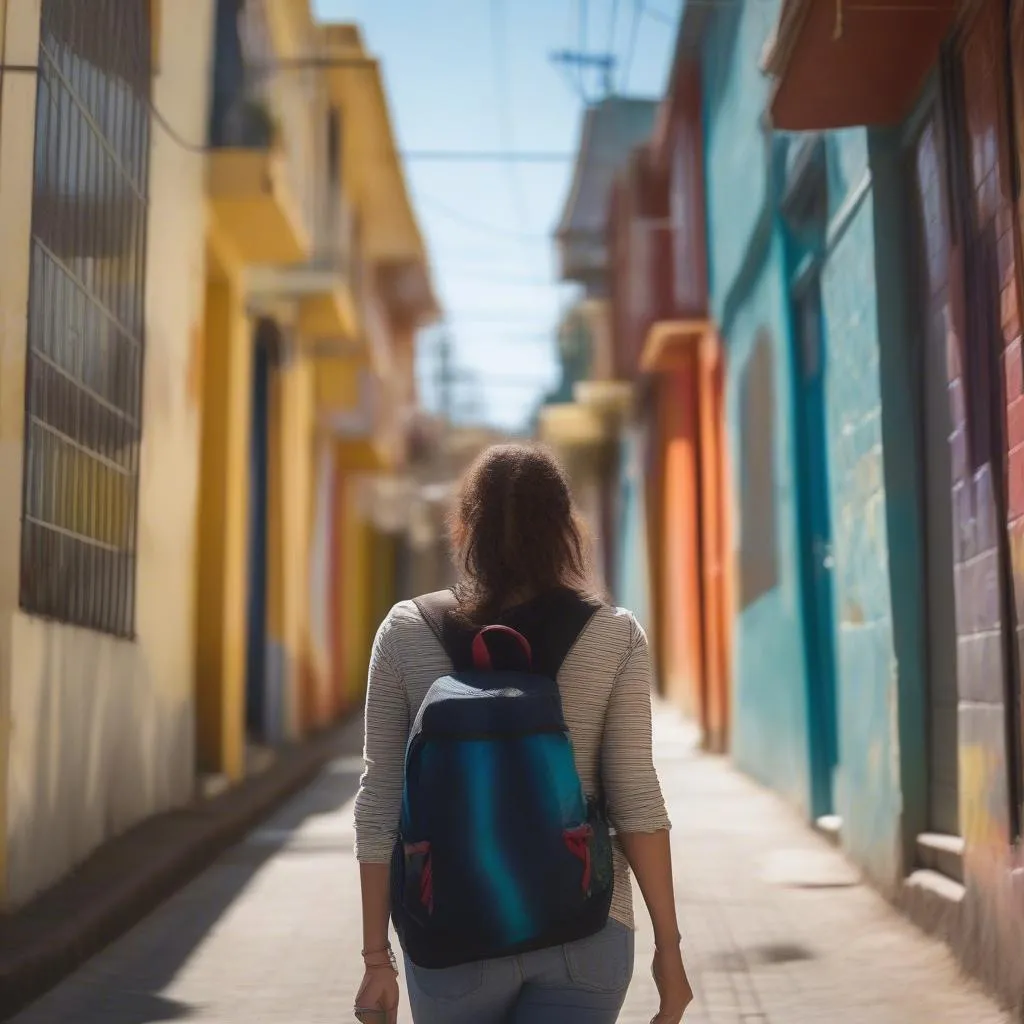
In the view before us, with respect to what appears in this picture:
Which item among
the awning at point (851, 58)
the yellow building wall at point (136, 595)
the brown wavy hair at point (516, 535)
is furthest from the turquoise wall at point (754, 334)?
the brown wavy hair at point (516, 535)

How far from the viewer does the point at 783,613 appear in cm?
1071

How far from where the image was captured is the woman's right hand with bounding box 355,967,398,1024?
279cm

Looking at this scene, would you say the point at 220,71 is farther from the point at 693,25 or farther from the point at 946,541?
the point at 946,541

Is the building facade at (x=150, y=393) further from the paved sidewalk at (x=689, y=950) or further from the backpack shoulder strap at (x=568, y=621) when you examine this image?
the backpack shoulder strap at (x=568, y=621)

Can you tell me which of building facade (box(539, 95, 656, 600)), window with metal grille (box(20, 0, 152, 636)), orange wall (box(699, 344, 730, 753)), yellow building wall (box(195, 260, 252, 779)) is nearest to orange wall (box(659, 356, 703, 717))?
orange wall (box(699, 344, 730, 753))

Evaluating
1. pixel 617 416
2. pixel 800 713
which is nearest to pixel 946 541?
pixel 800 713

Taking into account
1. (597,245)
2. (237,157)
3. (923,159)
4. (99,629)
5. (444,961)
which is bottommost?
(444,961)

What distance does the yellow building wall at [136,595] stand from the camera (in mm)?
6535

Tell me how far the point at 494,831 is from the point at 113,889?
503 cm

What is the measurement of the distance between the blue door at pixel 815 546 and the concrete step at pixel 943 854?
2.58 meters

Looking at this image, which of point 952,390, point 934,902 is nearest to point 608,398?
point 952,390

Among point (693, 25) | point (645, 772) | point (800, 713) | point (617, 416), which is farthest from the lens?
point (617, 416)

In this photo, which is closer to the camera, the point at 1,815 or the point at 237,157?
the point at 1,815

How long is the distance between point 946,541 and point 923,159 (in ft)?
5.16
